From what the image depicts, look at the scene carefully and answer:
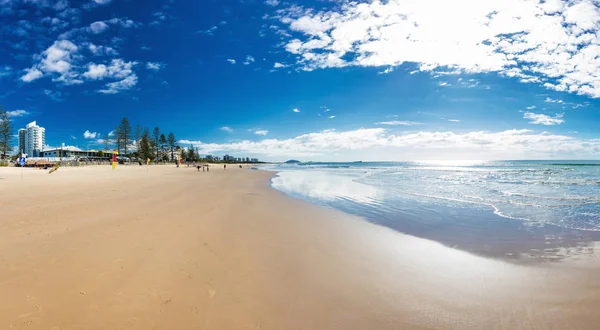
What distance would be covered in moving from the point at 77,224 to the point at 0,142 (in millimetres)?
76899

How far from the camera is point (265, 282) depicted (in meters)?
4.18

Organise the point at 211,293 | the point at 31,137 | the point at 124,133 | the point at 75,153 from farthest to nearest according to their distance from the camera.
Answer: the point at 31,137 < the point at 75,153 < the point at 124,133 < the point at 211,293

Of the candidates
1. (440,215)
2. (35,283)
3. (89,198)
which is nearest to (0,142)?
(89,198)

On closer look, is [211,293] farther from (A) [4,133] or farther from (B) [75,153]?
(B) [75,153]

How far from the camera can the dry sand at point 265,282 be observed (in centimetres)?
319

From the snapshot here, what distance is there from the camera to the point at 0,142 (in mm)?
56969

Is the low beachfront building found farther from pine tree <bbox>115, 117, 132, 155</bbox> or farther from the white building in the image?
the white building

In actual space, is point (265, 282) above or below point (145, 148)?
below

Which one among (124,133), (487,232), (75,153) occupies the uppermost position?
(124,133)

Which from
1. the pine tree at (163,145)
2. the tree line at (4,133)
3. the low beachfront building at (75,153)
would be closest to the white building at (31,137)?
the low beachfront building at (75,153)

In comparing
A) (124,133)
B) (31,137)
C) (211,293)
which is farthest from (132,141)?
(31,137)

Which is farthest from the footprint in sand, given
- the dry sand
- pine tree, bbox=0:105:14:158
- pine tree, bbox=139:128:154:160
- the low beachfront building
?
the low beachfront building

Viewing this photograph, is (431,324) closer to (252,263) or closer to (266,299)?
(266,299)

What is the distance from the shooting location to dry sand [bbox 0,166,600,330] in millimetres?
3191
